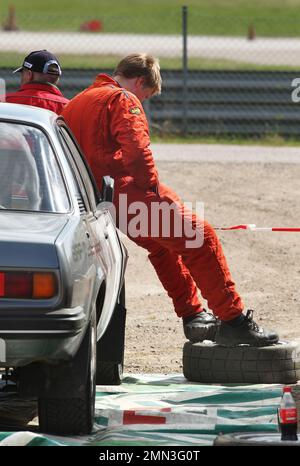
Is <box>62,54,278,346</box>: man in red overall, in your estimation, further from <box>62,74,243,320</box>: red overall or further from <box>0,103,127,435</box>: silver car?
<box>0,103,127,435</box>: silver car

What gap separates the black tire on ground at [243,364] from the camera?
8055 millimetres

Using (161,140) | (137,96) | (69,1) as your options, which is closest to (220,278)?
(137,96)

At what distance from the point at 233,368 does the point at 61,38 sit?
94.3 ft

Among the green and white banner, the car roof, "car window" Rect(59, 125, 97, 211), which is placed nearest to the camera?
the green and white banner

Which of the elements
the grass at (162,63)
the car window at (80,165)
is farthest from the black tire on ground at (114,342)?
the grass at (162,63)

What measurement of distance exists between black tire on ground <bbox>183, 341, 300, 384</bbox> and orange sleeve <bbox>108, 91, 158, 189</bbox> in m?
1.09

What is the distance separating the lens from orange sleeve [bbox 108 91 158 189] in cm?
779

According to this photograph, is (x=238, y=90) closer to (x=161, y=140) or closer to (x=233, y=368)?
(x=161, y=140)

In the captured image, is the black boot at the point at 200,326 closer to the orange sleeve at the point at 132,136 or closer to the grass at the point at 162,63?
the orange sleeve at the point at 132,136

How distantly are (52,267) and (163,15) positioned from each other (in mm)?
41126

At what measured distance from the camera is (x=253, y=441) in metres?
5.41

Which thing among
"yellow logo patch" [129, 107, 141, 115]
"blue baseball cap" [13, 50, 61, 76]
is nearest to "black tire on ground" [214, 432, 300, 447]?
"yellow logo patch" [129, 107, 141, 115]

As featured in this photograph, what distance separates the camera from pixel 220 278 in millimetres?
8000

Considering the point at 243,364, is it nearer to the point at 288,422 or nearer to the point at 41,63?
the point at 288,422
